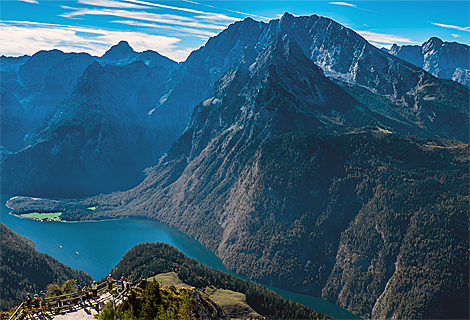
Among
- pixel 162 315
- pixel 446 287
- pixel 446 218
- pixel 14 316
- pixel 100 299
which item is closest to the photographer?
pixel 162 315

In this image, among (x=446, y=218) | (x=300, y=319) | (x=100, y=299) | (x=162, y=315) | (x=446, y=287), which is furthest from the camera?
(x=446, y=218)

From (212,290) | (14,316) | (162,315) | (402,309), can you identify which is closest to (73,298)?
(14,316)

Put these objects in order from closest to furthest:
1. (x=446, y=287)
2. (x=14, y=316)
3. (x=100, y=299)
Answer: (x=14, y=316)
(x=100, y=299)
(x=446, y=287)

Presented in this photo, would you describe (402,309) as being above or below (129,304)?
below

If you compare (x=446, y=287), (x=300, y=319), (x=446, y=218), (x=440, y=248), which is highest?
(x=446, y=218)

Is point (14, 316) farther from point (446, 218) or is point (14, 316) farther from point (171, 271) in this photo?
point (446, 218)

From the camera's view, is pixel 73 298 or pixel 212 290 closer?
pixel 73 298

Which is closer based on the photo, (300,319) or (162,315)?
(162,315)

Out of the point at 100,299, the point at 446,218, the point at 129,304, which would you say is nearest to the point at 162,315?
the point at 129,304

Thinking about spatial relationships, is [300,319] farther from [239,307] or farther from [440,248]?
[440,248]
